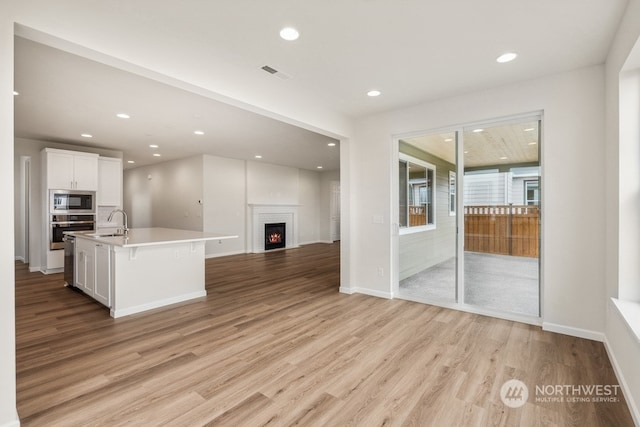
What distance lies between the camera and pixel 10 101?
166 centimetres

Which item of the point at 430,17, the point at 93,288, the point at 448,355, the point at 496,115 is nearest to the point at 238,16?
the point at 430,17

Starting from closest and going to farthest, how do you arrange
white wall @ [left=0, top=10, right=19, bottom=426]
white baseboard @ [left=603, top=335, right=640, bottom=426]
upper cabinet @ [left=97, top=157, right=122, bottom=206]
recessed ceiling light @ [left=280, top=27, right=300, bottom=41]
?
white wall @ [left=0, top=10, right=19, bottom=426] < white baseboard @ [left=603, top=335, right=640, bottom=426] < recessed ceiling light @ [left=280, top=27, right=300, bottom=41] < upper cabinet @ [left=97, top=157, right=122, bottom=206]

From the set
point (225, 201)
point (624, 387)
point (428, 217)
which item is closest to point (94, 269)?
point (225, 201)

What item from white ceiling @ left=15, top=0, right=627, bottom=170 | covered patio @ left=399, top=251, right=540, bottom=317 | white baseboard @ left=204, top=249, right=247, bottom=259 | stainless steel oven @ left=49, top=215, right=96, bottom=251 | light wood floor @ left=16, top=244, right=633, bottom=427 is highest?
white ceiling @ left=15, top=0, right=627, bottom=170

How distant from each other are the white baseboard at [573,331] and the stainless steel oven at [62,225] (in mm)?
7820

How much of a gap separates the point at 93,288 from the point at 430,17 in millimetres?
4800

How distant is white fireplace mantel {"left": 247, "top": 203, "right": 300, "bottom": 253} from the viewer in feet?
28.4

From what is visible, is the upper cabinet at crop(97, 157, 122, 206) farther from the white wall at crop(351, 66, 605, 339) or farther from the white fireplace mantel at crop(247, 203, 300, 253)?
the white wall at crop(351, 66, 605, 339)

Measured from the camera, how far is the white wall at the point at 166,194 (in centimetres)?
793

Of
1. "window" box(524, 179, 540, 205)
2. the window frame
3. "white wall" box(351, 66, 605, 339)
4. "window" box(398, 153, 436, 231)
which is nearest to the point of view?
"white wall" box(351, 66, 605, 339)

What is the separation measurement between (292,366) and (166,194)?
26.0 feet

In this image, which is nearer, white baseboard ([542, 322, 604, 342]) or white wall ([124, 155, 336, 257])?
white baseboard ([542, 322, 604, 342])

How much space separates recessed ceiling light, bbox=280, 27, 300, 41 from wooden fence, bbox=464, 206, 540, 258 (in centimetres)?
272

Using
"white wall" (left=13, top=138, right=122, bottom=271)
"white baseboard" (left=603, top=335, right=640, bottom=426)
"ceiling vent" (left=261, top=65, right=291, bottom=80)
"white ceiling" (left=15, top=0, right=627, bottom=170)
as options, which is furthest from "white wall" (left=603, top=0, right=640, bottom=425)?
"white wall" (left=13, top=138, right=122, bottom=271)
